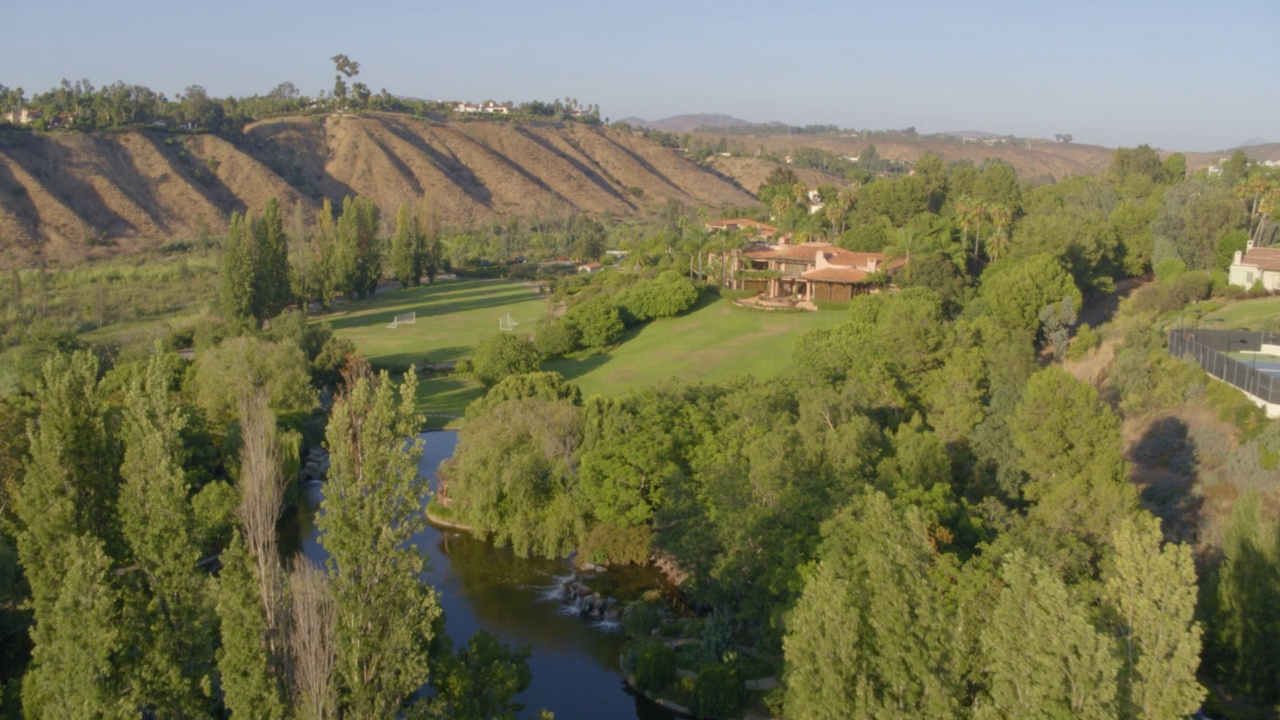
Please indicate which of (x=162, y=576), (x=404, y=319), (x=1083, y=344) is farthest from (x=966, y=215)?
(x=162, y=576)

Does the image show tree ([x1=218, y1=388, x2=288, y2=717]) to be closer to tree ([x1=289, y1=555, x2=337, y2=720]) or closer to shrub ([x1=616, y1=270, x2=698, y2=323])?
tree ([x1=289, y1=555, x2=337, y2=720])

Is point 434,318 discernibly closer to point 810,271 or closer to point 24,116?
point 810,271

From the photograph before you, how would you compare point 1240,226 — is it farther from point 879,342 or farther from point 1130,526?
point 1130,526

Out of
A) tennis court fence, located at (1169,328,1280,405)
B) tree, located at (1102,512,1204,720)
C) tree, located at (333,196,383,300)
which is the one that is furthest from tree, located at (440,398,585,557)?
tree, located at (333,196,383,300)

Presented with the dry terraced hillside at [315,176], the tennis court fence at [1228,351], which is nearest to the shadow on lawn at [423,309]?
the dry terraced hillside at [315,176]

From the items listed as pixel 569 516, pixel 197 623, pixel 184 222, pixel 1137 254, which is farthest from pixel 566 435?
pixel 184 222

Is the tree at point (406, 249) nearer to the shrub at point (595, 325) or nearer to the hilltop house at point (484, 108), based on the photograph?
the shrub at point (595, 325)
